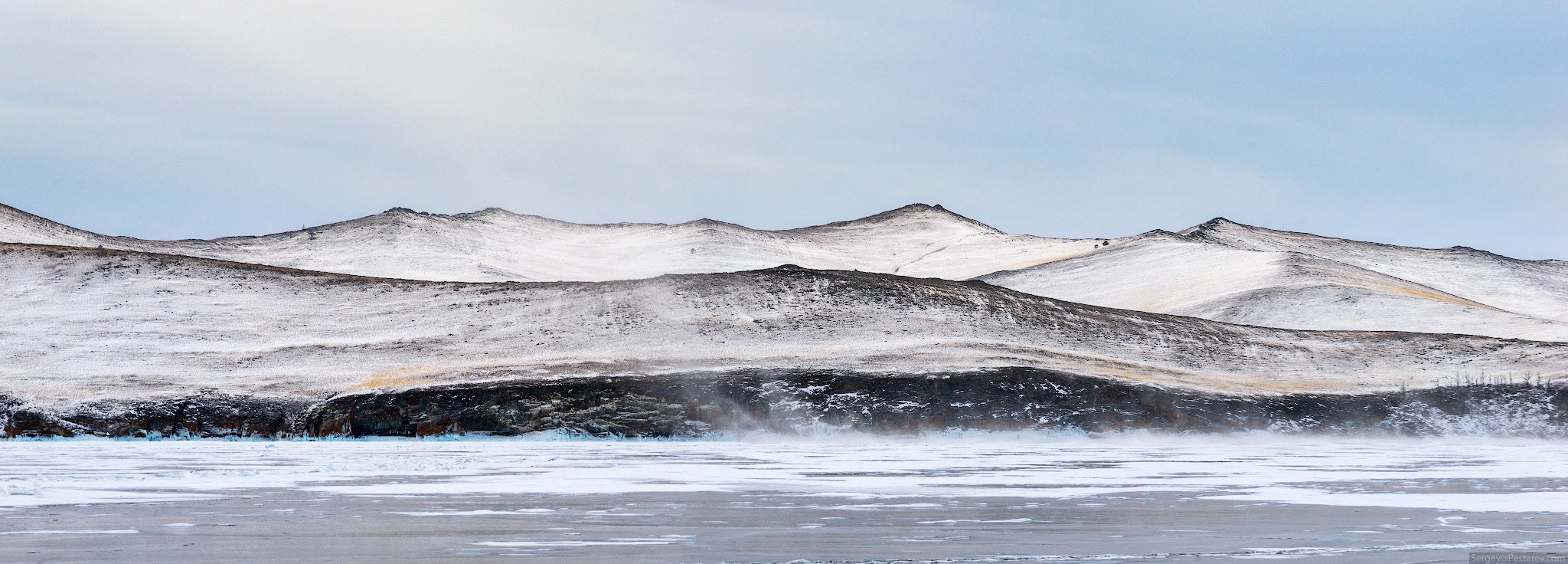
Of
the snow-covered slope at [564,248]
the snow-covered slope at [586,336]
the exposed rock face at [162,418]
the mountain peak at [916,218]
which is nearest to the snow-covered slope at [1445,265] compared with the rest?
the snow-covered slope at [564,248]

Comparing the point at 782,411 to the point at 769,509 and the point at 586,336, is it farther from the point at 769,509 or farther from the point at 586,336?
the point at 769,509

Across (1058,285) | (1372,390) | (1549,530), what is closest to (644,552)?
(1549,530)

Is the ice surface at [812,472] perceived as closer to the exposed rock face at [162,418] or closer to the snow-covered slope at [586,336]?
the exposed rock face at [162,418]

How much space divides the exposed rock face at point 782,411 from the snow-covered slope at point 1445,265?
254ft

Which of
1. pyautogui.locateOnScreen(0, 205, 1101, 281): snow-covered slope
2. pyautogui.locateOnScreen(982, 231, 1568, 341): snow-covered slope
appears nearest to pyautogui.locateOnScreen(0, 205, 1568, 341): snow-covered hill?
pyautogui.locateOnScreen(982, 231, 1568, 341): snow-covered slope

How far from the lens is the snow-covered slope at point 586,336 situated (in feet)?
212

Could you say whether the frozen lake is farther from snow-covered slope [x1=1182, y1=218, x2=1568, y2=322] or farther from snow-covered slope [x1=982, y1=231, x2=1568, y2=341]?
snow-covered slope [x1=1182, y1=218, x2=1568, y2=322]

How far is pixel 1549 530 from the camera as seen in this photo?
15.6 m

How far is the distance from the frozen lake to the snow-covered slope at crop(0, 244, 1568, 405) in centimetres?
3032

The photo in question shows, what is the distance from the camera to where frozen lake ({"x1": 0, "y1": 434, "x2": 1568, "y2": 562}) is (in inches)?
541

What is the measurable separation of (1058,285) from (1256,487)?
10662 centimetres

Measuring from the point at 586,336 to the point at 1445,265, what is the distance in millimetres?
108609

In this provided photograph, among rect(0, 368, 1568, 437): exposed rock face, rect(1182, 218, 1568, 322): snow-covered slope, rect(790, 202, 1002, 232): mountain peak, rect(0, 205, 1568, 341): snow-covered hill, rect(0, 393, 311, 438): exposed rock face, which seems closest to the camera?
rect(0, 393, 311, 438): exposed rock face

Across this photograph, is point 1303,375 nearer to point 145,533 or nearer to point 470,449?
point 470,449
